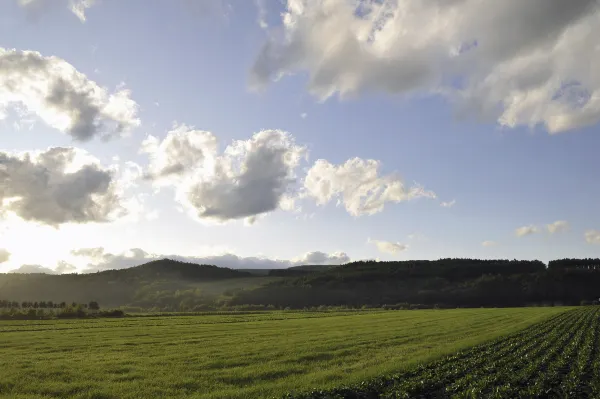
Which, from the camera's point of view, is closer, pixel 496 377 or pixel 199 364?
pixel 496 377

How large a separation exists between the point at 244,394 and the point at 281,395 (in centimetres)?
176

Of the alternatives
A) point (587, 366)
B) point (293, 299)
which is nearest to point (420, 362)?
point (587, 366)

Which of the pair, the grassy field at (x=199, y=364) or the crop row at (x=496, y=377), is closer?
the crop row at (x=496, y=377)

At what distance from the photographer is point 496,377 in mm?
24359

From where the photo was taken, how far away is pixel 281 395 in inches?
774

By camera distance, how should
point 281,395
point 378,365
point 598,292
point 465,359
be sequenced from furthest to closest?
point 598,292, point 465,359, point 378,365, point 281,395

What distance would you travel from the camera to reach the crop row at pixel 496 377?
2067cm

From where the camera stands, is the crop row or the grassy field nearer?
the crop row

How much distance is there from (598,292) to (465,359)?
652 feet

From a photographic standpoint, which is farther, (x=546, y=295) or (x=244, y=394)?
(x=546, y=295)

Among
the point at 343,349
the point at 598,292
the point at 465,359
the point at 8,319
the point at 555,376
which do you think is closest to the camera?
the point at 555,376

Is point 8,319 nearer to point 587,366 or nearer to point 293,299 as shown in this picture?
point 587,366

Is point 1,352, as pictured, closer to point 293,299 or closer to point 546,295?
point 293,299

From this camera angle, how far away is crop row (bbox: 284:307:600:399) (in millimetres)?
20672
